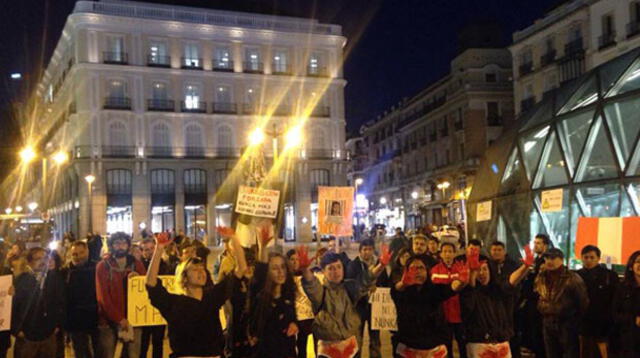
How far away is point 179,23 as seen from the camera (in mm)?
52250

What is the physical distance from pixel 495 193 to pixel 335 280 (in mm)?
9457

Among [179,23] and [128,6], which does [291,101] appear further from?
[128,6]

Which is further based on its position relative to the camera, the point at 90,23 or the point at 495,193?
the point at 90,23

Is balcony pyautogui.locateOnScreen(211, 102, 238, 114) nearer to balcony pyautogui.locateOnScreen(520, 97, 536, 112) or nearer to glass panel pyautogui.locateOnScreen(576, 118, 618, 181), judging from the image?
balcony pyautogui.locateOnScreen(520, 97, 536, 112)

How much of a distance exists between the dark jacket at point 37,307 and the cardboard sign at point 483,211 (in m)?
10.0

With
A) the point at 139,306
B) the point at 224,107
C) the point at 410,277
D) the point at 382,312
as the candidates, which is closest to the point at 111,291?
the point at 139,306

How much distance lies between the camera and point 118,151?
166 ft

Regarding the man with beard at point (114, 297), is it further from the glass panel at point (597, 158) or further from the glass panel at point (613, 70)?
the glass panel at point (613, 70)

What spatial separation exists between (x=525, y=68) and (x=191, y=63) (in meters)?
26.3

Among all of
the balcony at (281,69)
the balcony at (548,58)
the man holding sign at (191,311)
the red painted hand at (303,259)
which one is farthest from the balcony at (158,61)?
the man holding sign at (191,311)

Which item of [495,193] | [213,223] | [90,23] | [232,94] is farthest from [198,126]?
[495,193]

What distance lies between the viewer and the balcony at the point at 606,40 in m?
38.4

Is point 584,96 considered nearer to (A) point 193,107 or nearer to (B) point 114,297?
(B) point 114,297

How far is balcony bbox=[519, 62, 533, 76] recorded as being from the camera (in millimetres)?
Answer: 48231
